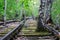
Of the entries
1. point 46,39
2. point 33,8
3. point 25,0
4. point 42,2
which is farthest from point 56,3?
point 33,8

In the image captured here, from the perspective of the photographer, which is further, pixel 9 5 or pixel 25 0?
pixel 9 5

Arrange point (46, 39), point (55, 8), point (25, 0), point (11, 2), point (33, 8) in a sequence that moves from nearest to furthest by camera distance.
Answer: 1. point (46, 39)
2. point (55, 8)
3. point (25, 0)
4. point (11, 2)
5. point (33, 8)

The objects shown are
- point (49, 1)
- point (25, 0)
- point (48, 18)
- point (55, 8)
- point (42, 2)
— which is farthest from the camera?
point (25, 0)

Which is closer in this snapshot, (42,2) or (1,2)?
(42,2)

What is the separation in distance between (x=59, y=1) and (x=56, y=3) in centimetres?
42

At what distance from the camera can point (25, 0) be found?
19.5 m

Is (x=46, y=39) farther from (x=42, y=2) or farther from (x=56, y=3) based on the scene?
(x=56, y=3)

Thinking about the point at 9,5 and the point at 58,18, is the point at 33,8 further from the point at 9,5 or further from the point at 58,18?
the point at 58,18

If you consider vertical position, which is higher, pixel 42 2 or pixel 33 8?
pixel 42 2

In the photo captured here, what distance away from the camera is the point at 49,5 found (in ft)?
47.6

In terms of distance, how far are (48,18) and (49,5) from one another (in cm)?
175

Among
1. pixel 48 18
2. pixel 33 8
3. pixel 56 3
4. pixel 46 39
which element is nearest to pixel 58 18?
pixel 48 18

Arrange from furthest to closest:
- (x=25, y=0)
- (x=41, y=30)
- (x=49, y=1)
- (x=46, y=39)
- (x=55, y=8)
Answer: (x=25, y=0), (x=55, y=8), (x=49, y=1), (x=41, y=30), (x=46, y=39)

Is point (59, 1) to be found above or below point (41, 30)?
above
